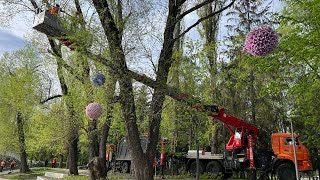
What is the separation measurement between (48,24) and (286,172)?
37.4ft

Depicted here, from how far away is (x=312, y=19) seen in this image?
29.3 ft

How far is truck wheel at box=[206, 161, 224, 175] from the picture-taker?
1580 centimetres

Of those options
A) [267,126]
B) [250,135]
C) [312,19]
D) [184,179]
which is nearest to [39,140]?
[184,179]

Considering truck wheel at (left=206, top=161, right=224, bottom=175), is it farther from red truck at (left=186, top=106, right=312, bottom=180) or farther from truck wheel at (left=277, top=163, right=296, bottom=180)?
truck wheel at (left=277, top=163, right=296, bottom=180)

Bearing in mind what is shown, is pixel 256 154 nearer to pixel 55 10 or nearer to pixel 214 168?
pixel 214 168

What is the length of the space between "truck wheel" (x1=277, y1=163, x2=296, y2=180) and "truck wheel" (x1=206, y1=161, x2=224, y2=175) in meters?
2.84

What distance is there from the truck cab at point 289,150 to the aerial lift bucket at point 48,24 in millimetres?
10547

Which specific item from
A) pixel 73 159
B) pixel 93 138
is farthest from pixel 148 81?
pixel 73 159

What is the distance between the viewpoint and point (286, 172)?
1381cm

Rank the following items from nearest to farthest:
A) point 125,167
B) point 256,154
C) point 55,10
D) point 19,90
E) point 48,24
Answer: point 48,24 → point 55,10 → point 256,154 → point 125,167 → point 19,90

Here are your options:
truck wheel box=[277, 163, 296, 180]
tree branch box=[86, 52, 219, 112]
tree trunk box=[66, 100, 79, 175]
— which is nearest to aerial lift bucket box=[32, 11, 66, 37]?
tree branch box=[86, 52, 219, 112]

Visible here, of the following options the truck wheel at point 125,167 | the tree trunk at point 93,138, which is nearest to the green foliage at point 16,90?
the truck wheel at point 125,167

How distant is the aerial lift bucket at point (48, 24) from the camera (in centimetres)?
729

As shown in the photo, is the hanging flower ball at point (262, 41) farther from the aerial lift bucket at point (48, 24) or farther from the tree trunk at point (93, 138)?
the tree trunk at point (93, 138)
